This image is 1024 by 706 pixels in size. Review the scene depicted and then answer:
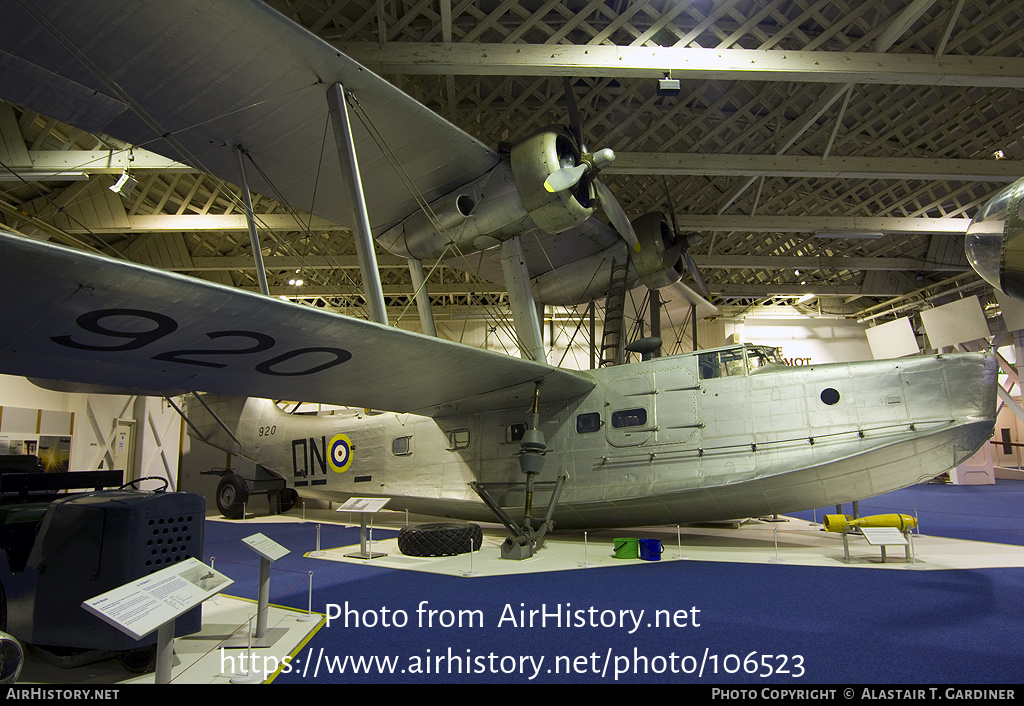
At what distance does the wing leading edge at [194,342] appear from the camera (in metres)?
3.58

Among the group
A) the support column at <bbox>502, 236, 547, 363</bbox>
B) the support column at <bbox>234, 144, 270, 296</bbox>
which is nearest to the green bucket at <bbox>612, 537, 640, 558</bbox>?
the support column at <bbox>502, 236, 547, 363</bbox>

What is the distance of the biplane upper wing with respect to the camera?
5.62 meters

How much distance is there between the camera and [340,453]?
11.1 metres

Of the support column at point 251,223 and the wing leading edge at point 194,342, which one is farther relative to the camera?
the support column at point 251,223

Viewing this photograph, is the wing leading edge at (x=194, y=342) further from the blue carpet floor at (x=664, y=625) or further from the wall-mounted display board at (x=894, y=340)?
the wall-mounted display board at (x=894, y=340)

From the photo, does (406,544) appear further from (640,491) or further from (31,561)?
(31,561)

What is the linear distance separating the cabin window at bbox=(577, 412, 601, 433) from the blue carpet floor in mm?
2164

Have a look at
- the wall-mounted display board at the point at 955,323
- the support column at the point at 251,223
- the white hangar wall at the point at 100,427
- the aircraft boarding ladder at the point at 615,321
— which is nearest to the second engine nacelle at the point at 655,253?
the aircraft boarding ladder at the point at 615,321

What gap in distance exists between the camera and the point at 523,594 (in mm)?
5441

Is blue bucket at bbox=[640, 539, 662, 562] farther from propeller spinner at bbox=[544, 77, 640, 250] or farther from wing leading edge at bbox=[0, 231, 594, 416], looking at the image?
propeller spinner at bbox=[544, 77, 640, 250]

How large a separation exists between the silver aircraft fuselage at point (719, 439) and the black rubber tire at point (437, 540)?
3.92ft

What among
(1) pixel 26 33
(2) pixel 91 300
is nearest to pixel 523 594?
(2) pixel 91 300

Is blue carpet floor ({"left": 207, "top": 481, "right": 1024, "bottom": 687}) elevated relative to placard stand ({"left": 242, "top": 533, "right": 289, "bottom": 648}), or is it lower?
lower

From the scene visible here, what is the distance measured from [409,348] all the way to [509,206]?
3.53m
